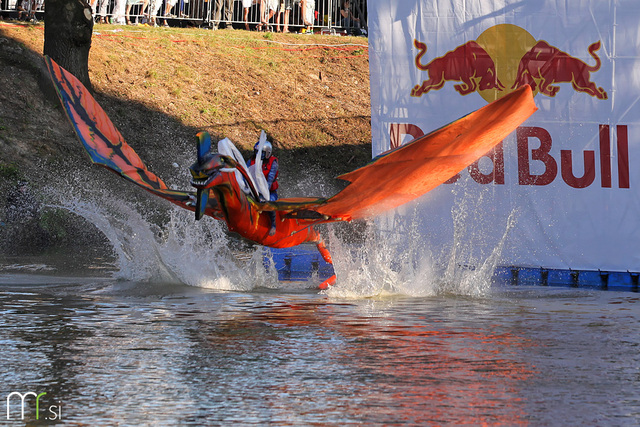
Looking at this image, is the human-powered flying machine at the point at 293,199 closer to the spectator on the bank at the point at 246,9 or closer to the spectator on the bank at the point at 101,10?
the spectator on the bank at the point at 101,10

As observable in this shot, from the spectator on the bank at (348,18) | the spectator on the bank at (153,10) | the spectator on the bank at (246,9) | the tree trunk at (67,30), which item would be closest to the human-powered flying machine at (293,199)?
the tree trunk at (67,30)

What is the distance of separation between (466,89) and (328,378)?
7942mm

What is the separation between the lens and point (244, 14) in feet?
83.7

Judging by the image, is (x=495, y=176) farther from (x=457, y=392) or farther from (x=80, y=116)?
(x=457, y=392)

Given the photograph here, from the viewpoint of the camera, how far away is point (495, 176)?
504 inches

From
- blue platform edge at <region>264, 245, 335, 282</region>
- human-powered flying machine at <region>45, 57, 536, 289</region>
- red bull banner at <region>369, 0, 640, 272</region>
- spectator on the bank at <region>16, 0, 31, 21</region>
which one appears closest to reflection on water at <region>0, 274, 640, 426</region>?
human-powered flying machine at <region>45, 57, 536, 289</region>

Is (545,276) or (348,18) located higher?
(348,18)

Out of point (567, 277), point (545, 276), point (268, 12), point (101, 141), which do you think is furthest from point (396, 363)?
Result: point (268, 12)

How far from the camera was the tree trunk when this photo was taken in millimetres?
18844

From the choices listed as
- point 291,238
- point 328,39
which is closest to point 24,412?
point 291,238

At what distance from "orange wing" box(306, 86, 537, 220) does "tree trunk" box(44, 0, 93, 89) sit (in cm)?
1034

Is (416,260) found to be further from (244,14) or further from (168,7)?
(244,14)

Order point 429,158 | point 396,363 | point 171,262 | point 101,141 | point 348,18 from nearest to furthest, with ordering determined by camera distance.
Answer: point 396,363, point 429,158, point 101,141, point 171,262, point 348,18

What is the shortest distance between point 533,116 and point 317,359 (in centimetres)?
737
